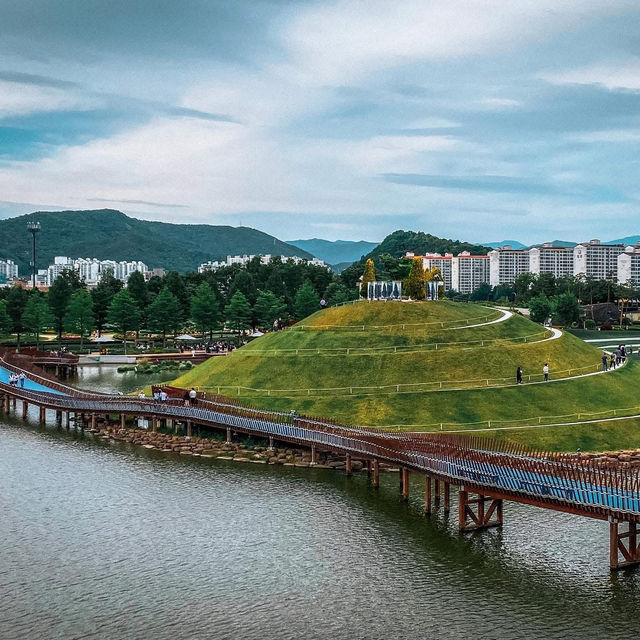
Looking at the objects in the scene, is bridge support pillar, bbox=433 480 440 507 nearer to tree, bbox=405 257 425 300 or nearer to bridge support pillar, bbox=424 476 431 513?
bridge support pillar, bbox=424 476 431 513

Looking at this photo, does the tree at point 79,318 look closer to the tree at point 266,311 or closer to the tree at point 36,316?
the tree at point 36,316

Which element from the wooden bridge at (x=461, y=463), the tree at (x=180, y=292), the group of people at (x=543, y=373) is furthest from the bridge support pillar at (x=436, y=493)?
the tree at (x=180, y=292)

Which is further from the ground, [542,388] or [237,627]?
[542,388]

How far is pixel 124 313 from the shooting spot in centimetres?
16462

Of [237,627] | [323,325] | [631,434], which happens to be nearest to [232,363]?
[323,325]

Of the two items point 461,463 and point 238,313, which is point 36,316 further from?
point 461,463

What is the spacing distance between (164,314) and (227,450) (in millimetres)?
98652

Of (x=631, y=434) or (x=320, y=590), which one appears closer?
(x=320, y=590)

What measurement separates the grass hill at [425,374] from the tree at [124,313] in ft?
232

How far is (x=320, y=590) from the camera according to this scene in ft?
140

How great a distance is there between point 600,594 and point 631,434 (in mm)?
34127

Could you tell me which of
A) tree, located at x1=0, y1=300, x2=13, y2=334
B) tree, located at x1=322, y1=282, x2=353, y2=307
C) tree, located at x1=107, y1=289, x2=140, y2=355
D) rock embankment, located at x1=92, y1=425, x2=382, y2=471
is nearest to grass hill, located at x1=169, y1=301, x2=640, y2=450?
rock embankment, located at x1=92, y1=425, x2=382, y2=471

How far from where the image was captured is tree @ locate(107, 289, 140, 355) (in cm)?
16488

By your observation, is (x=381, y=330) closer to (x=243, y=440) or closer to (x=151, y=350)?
(x=243, y=440)
